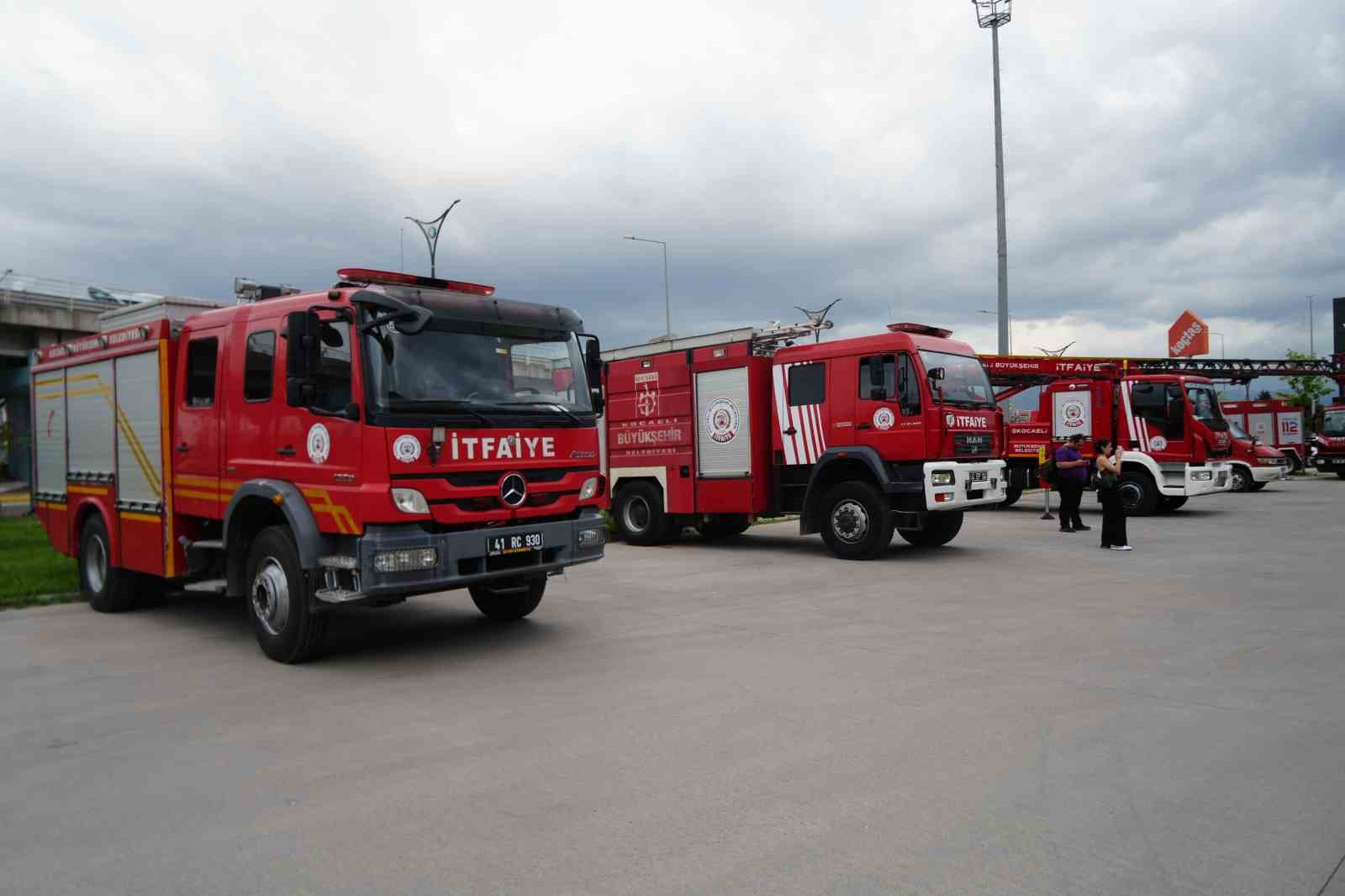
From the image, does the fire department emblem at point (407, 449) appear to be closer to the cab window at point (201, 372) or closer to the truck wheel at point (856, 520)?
the cab window at point (201, 372)

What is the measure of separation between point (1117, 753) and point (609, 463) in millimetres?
11439

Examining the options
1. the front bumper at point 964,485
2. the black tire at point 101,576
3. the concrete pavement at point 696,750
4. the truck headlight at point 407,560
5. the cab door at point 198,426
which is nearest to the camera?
the concrete pavement at point 696,750

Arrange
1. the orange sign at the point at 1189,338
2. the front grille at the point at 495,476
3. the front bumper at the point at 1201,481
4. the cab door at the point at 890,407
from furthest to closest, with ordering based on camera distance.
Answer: the orange sign at the point at 1189,338, the front bumper at the point at 1201,481, the cab door at the point at 890,407, the front grille at the point at 495,476

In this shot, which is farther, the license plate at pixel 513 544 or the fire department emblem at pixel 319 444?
the license plate at pixel 513 544

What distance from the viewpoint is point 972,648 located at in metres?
7.06

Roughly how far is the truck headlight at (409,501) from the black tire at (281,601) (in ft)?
3.00

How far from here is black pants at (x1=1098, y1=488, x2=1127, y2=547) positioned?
43.1ft

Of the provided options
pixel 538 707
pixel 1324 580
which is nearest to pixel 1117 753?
pixel 538 707

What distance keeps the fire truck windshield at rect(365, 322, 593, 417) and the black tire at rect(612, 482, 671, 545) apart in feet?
23.1

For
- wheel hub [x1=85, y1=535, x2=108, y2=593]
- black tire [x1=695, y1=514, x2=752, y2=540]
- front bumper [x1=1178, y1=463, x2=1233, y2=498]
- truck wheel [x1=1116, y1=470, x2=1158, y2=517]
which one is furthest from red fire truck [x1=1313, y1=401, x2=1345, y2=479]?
wheel hub [x1=85, y1=535, x2=108, y2=593]

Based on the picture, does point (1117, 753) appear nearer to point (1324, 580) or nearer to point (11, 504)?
point (1324, 580)

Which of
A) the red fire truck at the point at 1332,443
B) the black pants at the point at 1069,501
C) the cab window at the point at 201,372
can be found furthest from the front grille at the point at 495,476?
the red fire truck at the point at 1332,443

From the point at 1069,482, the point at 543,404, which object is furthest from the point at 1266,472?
the point at 543,404

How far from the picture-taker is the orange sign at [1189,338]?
51.8 meters
